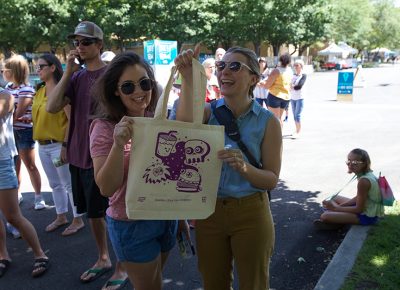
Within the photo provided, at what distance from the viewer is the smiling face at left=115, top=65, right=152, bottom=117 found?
2.01 metres

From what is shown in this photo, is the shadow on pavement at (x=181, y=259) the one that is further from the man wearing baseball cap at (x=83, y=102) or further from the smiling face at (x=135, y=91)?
the smiling face at (x=135, y=91)

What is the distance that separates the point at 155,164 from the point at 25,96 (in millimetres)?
3282

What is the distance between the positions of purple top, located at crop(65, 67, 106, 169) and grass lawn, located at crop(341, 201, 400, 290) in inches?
91.2

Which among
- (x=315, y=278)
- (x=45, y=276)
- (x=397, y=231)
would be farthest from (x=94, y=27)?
(x=397, y=231)

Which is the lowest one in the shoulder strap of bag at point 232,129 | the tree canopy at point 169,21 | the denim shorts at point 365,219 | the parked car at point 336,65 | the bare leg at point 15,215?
the denim shorts at point 365,219

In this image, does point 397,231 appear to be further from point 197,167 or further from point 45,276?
point 45,276

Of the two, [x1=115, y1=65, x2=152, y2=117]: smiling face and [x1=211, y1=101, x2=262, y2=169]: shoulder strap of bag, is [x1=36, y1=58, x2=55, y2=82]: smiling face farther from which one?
[x1=211, y1=101, x2=262, y2=169]: shoulder strap of bag

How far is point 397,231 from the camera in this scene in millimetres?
A: 4137

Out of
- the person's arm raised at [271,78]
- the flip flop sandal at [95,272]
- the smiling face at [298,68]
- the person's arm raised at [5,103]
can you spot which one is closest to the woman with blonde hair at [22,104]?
the person's arm raised at [5,103]

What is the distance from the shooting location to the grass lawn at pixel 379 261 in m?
3.25

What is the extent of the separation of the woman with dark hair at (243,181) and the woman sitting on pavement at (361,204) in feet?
7.80

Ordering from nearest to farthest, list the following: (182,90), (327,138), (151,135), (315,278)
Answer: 1. (151,135)
2. (182,90)
3. (315,278)
4. (327,138)

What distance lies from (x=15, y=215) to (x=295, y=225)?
9.56ft

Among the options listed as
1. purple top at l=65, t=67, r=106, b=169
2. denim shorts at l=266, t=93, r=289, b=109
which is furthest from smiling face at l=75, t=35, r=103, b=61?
denim shorts at l=266, t=93, r=289, b=109
